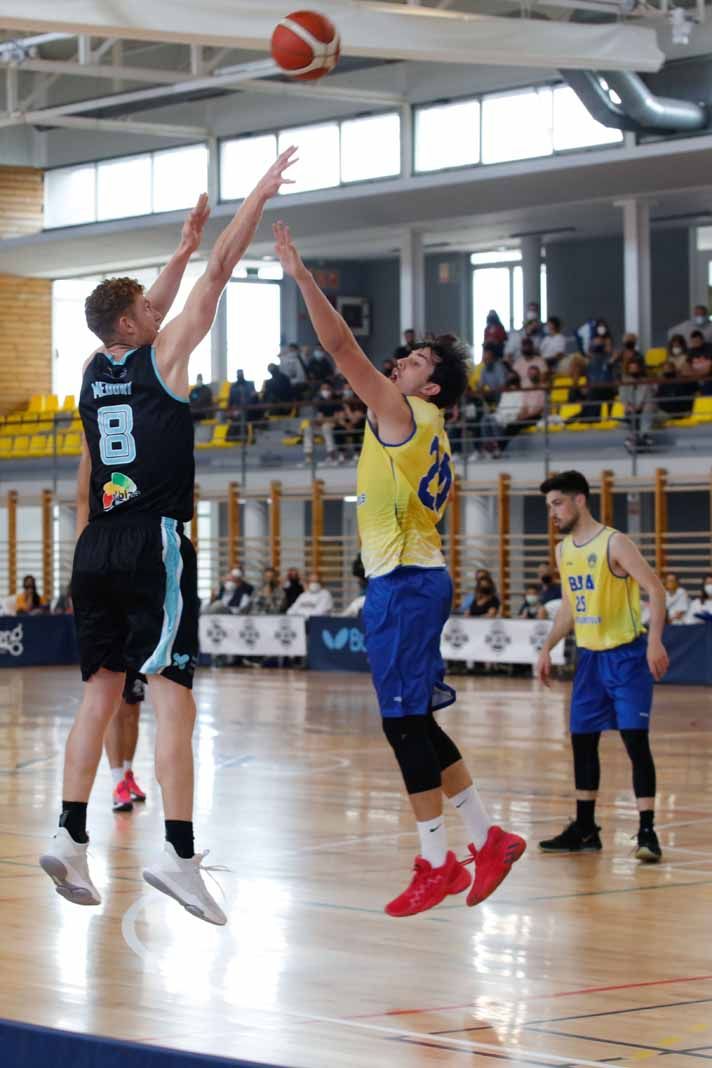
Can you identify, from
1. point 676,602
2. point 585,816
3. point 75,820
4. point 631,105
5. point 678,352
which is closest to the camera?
point 75,820

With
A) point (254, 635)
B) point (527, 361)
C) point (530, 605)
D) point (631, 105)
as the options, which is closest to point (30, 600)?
point (254, 635)

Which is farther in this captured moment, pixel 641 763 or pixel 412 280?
pixel 412 280

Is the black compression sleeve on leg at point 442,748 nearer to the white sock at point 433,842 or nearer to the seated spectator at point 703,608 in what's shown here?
the white sock at point 433,842

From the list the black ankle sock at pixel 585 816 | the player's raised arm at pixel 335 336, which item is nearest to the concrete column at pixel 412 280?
the black ankle sock at pixel 585 816

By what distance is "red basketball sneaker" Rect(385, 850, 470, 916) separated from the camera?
246 inches

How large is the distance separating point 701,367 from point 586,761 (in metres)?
15.5

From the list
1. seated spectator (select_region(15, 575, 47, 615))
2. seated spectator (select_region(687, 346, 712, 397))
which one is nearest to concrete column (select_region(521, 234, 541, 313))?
seated spectator (select_region(687, 346, 712, 397))

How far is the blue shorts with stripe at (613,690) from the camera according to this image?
28.1 ft

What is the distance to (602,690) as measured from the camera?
28.5 ft

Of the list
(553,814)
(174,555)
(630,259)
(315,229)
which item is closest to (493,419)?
(630,259)

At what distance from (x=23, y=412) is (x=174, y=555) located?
96.8 feet

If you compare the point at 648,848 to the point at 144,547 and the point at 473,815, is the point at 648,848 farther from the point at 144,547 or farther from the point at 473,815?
the point at 144,547

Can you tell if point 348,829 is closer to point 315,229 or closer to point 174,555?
point 174,555

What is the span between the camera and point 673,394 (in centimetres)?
2423
